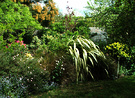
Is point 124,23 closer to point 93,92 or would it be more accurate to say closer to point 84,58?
point 84,58

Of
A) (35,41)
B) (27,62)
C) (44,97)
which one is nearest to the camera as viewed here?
(44,97)

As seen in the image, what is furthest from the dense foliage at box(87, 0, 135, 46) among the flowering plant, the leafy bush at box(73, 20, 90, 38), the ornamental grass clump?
the flowering plant

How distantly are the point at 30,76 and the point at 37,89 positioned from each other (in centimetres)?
33

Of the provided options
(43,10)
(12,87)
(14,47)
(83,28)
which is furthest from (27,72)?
(43,10)

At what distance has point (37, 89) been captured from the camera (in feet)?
9.62

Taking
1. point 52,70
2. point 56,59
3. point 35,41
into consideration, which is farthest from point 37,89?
point 35,41

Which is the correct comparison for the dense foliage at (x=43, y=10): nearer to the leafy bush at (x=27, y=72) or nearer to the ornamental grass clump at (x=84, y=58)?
the ornamental grass clump at (x=84, y=58)

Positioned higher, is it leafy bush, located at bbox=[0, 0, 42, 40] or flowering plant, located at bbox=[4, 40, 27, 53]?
leafy bush, located at bbox=[0, 0, 42, 40]

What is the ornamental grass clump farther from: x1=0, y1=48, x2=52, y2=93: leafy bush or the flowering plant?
the flowering plant

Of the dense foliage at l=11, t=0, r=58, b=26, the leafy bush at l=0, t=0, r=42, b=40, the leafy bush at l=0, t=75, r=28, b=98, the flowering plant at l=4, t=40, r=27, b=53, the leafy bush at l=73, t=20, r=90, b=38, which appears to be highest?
the dense foliage at l=11, t=0, r=58, b=26

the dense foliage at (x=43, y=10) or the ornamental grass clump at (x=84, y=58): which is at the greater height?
the dense foliage at (x=43, y=10)

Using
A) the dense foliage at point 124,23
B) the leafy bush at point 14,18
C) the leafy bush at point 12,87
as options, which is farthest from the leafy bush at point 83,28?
the leafy bush at point 12,87

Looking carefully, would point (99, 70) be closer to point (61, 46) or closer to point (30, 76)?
point (61, 46)

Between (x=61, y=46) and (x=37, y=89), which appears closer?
(x=37, y=89)
